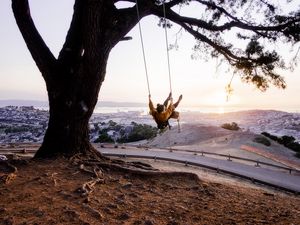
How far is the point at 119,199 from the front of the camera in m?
6.88

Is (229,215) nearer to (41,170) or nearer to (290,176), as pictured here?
(41,170)

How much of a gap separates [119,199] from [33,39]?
207 inches

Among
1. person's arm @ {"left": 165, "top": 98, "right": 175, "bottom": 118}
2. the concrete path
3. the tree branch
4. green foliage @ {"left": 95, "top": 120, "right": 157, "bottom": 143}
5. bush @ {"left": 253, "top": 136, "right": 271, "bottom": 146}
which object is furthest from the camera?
green foliage @ {"left": 95, "top": 120, "right": 157, "bottom": 143}

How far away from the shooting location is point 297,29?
36.4ft

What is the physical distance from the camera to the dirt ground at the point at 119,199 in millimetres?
5948

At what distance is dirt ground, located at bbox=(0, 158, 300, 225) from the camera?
19.5 feet

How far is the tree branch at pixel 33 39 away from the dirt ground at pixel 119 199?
2.56 metres

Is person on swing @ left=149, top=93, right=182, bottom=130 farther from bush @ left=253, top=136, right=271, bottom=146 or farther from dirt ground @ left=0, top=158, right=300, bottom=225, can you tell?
bush @ left=253, top=136, right=271, bottom=146

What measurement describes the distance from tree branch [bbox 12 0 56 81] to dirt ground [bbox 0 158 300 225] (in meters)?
2.56

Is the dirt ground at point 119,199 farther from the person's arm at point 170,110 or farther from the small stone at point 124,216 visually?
the person's arm at point 170,110

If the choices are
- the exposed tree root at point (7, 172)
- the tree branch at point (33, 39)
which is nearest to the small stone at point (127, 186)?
the exposed tree root at point (7, 172)

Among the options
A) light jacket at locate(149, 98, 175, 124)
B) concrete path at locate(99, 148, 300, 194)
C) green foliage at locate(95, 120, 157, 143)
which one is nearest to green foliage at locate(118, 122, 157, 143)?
green foliage at locate(95, 120, 157, 143)

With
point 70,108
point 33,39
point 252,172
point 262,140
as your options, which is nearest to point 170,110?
point 70,108

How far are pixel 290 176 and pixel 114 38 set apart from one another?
953 cm
